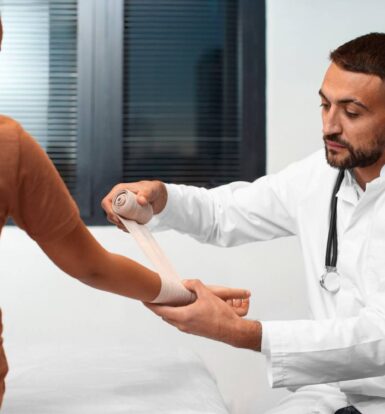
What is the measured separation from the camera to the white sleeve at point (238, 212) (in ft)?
6.68

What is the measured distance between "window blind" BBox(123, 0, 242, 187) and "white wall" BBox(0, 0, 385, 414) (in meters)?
0.21

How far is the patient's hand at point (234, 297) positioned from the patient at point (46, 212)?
377 mm

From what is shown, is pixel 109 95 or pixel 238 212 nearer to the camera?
pixel 238 212

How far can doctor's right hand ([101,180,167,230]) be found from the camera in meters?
1.76

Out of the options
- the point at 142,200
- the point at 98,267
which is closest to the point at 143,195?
the point at 142,200

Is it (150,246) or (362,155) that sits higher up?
(362,155)

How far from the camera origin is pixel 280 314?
294 centimetres

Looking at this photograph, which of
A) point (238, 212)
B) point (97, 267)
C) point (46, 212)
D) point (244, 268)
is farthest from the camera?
point (244, 268)

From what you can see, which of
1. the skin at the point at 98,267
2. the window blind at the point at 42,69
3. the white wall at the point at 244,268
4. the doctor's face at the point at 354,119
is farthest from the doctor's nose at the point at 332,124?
the window blind at the point at 42,69

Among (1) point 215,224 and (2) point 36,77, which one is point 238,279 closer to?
(1) point 215,224

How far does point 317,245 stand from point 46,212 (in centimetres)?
100

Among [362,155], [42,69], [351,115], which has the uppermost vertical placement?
[42,69]

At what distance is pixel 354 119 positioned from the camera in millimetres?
1761

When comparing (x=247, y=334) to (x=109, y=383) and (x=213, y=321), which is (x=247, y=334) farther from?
(x=109, y=383)
